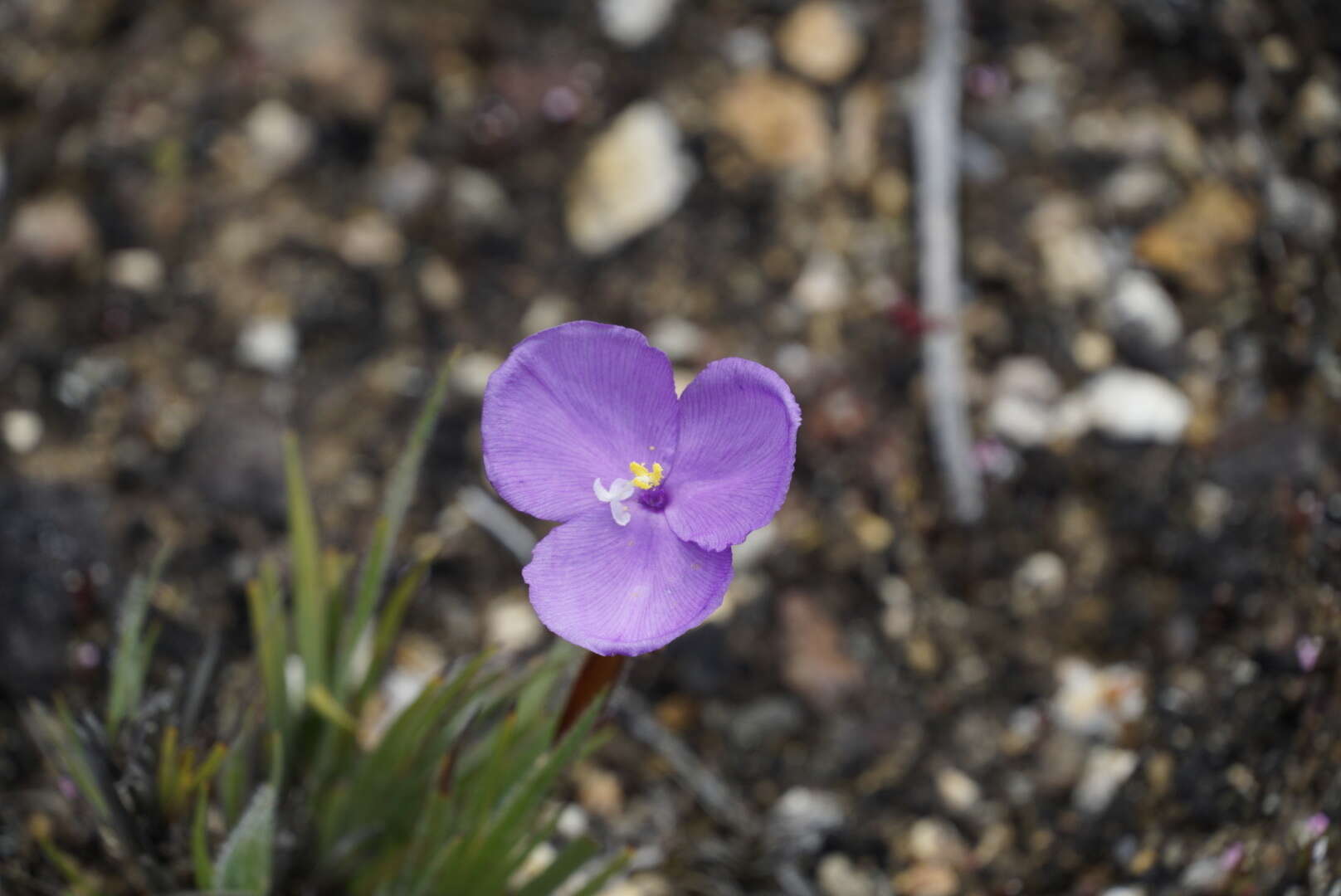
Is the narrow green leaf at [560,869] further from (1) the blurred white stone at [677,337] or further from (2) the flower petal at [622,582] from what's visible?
(1) the blurred white stone at [677,337]

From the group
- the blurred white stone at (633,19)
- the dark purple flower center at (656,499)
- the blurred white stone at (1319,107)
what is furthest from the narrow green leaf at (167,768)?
the blurred white stone at (1319,107)

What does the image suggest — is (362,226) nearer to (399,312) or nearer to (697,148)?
(399,312)

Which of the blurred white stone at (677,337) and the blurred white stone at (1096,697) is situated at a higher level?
the blurred white stone at (677,337)

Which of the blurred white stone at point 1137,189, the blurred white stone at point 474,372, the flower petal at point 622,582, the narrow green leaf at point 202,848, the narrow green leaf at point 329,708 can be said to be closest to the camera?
the flower petal at point 622,582

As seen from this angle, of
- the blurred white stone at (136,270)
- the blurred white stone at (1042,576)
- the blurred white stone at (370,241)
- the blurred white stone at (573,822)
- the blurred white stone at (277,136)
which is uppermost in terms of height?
the blurred white stone at (277,136)

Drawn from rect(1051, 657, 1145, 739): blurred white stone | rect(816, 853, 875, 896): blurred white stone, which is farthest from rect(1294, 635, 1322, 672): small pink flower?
rect(816, 853, 875, 896): blurred white stone

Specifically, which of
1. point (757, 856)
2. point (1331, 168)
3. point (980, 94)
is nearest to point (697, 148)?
point (980, 94)
